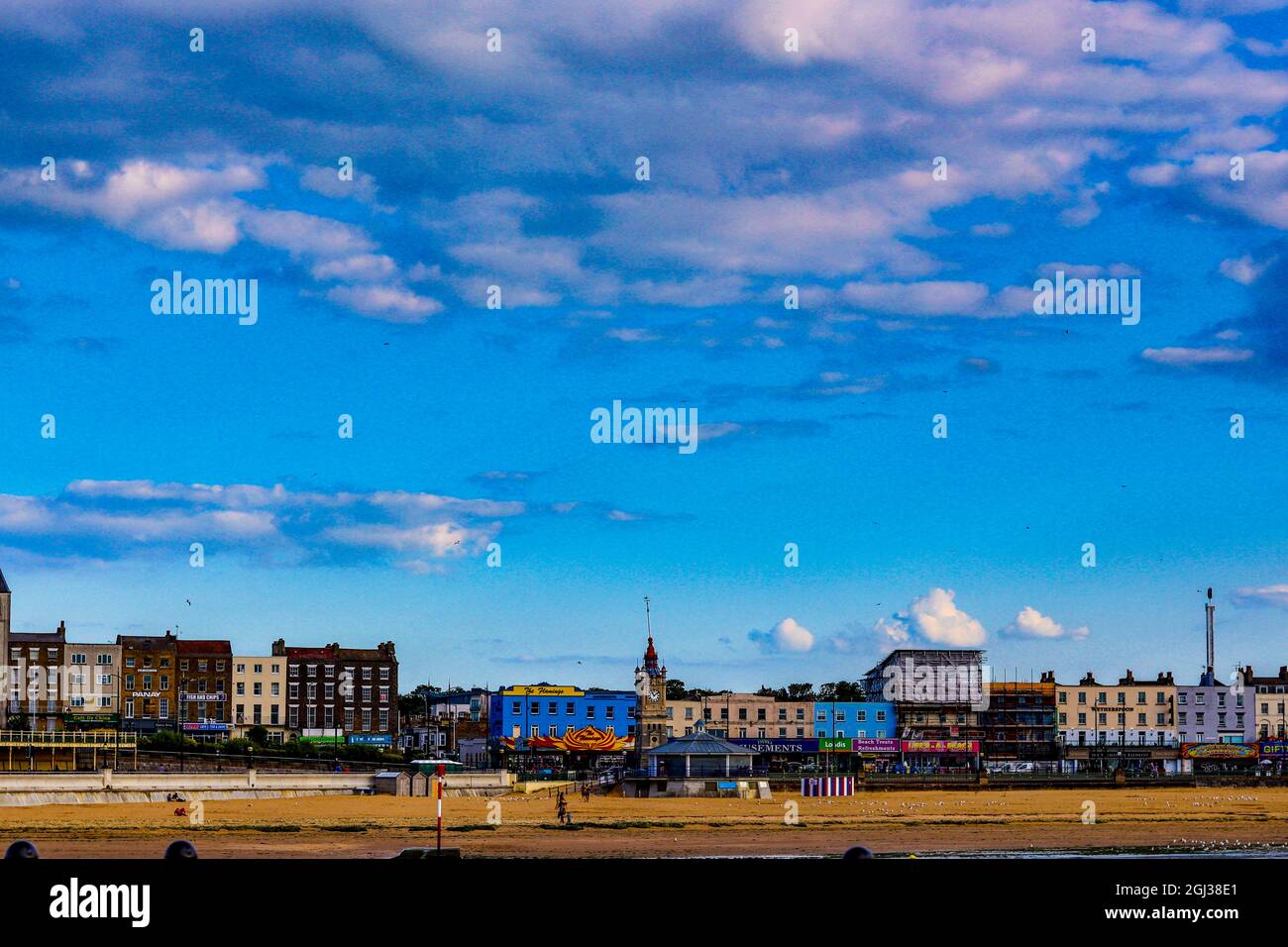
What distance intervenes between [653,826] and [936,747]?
301 feet

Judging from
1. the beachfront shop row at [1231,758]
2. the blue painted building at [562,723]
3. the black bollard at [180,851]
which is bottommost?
the beachfront shop row at [1231,758]

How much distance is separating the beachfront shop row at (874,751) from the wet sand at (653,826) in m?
53.8

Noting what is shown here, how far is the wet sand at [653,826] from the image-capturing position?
187 feet

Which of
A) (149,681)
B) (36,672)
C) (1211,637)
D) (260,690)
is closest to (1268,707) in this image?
(1211,637)

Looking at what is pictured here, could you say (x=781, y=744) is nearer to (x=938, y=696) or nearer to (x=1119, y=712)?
(x=938, y=696)

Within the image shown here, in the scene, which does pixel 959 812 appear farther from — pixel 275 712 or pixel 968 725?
pixel 275 712

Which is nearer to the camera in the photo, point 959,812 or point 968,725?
point 959,812

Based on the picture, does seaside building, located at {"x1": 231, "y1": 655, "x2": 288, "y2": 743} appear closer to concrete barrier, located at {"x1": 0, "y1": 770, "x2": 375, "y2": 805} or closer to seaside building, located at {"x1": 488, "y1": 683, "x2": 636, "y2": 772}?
seaside building, located at {"x1": 488, "y1": 683, "x2": 636, "y2": 772}

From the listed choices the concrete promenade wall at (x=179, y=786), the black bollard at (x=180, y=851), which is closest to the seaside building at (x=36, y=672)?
the concrete promenade wall at (x=179, y=786)

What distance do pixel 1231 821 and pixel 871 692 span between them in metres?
103

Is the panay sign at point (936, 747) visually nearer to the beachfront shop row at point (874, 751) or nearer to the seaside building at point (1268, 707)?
the beachfront shop row at point (874, 751)

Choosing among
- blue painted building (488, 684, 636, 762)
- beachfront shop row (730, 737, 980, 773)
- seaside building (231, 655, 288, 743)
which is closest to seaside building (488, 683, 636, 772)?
blue painted building (488, 684, 636, 762)
